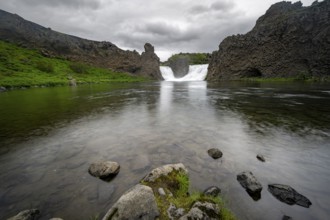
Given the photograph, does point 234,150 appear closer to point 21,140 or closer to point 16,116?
point 21,140

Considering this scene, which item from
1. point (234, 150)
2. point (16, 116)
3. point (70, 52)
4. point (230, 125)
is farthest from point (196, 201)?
point (70, 52)

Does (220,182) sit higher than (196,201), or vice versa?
(196,201)

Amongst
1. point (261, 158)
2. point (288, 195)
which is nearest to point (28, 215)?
point (288, 195)

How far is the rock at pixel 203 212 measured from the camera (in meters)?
5.19

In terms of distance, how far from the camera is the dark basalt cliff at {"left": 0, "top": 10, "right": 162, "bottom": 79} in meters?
164

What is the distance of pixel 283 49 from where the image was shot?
11356cm

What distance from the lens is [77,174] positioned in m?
9.03

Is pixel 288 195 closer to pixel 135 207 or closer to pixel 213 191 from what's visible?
pixel 213 191

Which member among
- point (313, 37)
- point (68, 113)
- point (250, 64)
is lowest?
point (68, 113)

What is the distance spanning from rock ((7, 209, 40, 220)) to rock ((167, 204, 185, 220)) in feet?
14.4

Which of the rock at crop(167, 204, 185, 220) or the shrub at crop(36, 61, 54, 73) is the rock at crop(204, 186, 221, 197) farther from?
the shrub at crop(36, 61, 54, 73)

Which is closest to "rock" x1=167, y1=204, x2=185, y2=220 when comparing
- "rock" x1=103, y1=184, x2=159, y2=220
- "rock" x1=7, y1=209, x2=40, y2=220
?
"rock" x1=103, y1=184, x2=159, y2=220

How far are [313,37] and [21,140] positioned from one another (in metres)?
134

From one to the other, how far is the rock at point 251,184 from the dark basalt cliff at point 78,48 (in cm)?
16804
